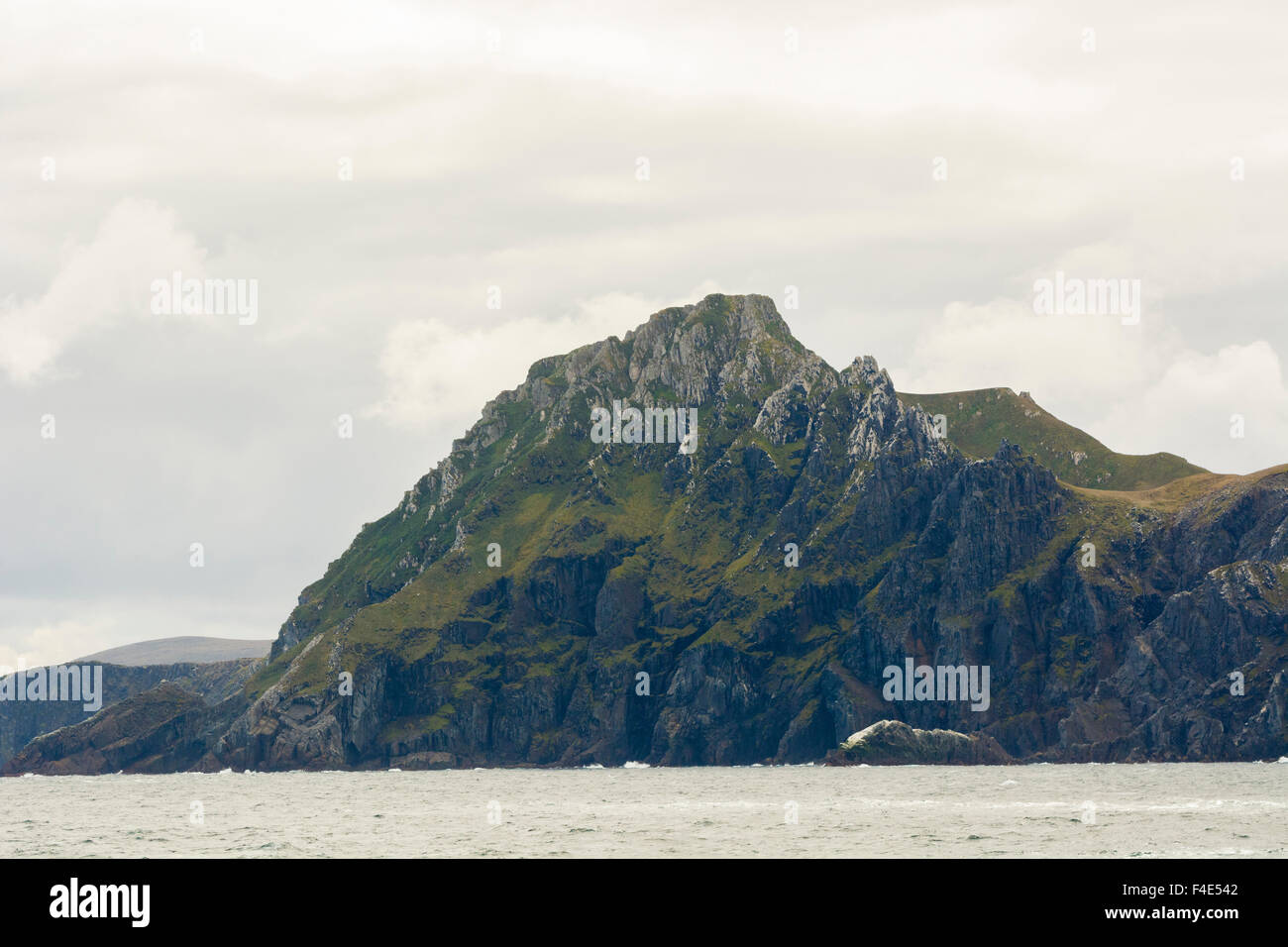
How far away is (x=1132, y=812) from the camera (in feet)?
431

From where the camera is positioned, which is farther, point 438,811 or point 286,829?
point 438,811

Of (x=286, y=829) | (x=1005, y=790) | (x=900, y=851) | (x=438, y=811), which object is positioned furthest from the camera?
(x=1005, y=790)
